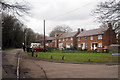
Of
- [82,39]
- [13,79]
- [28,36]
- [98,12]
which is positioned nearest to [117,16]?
[98,12]

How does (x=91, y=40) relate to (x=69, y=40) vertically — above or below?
below

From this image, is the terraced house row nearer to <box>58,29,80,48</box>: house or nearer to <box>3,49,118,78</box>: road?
<box>58,29,80,48</box>: house

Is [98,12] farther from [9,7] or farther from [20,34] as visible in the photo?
[20,34]

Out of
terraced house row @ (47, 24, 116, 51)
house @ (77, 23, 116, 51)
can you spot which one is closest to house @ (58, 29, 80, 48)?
terraced house row @ (47, 24, 116, 51)

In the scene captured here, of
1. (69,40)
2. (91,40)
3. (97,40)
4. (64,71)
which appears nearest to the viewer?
(64,71)

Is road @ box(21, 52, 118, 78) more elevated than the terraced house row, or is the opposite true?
the terraced house row

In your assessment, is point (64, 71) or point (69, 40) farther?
point (69, 40)

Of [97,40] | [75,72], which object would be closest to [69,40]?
[97,40]

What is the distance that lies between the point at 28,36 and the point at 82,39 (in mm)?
20116

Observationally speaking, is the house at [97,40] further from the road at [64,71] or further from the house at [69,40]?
the road at [64,71]

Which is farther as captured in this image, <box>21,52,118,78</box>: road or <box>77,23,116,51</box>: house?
<box>77,23,116,51</box>: house

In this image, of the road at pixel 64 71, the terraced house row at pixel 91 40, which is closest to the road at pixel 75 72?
the road at pixel 64 71

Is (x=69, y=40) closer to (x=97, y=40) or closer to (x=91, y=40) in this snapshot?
(x=91, y=40)

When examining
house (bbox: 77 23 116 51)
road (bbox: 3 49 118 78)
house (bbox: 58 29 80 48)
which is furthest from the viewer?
house (bbox: 58 29 80 48)
